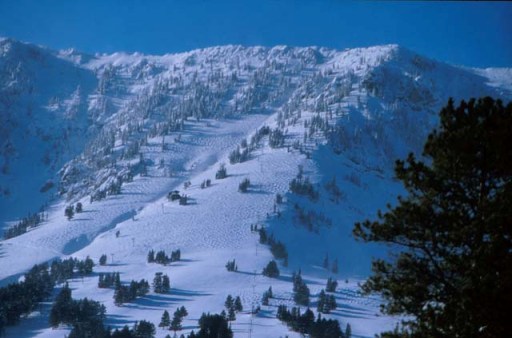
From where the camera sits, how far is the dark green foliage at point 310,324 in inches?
2149

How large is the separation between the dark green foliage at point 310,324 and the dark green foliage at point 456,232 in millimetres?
45243

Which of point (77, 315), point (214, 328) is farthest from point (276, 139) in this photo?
point (214, 328)

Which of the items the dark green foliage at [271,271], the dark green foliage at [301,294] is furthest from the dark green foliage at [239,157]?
the dark green foliage at [301,294]

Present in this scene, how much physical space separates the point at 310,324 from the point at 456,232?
51.5 metres

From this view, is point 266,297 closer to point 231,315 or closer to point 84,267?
point 231,315

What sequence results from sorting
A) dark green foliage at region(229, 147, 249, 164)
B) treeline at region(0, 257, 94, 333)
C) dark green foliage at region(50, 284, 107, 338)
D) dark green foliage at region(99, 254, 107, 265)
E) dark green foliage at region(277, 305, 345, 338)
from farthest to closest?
1. dark green foliage at region(229, 147, 249, 164)
2. dark green foliage at region(99, 254, 107, 265)
3. treeline at region(0, 257, 94, 333)
4. dark green foliage at region(50, 284, 107, 338)
5. dark green foliage at region(277, 305, 345, 338)

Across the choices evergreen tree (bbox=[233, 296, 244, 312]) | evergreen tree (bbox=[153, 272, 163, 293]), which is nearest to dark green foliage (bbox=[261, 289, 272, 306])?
evergreen tree (bbox=[233, 296, 244, 312])

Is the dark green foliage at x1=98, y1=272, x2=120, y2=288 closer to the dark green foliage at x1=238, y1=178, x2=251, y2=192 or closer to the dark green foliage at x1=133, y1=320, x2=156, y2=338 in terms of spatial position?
the dark green foliage at x1=133, y1=320, x2=156, y2=338

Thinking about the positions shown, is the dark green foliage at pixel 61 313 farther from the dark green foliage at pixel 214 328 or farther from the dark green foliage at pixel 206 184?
the dark green foliage at pixel 206 184

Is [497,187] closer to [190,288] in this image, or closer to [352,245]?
[190,288]

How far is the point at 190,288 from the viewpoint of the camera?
85938mm

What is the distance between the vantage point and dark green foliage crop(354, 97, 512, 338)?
10742 mm

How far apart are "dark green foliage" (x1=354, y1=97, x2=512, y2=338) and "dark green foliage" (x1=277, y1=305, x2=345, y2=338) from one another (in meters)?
45.2

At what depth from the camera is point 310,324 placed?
58.8 metres
